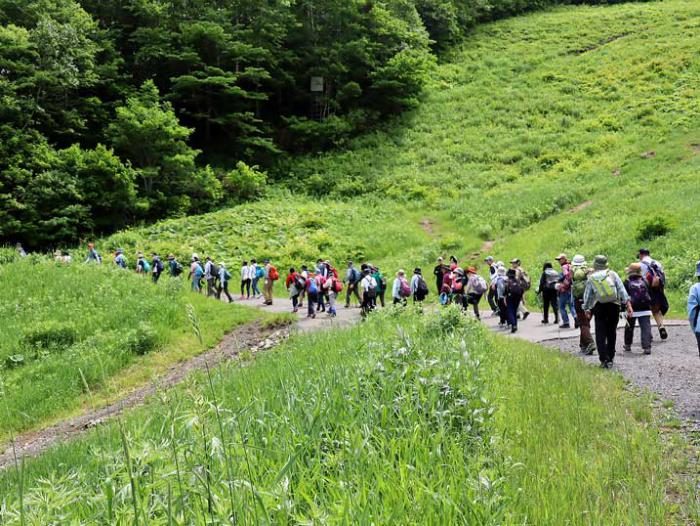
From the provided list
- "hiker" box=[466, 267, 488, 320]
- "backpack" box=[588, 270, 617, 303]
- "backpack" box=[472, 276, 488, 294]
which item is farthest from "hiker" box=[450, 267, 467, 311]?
"backpack" box=[588, 270, 617, 303]

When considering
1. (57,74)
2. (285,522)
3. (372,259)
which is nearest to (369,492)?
(285,522)

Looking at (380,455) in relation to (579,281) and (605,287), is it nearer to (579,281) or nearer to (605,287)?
(605,287)

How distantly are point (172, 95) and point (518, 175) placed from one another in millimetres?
23139

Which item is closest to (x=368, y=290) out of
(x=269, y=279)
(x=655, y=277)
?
(x=269, y=279)

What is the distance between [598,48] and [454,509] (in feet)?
183

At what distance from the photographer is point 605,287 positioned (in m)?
8.20

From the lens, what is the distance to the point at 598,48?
49344 mm

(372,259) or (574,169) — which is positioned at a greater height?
(574,169)

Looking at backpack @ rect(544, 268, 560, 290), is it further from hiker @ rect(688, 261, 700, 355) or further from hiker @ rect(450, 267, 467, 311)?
hiker @ rect(688, 261, 700, 355)

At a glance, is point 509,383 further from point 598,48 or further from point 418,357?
point 598,48

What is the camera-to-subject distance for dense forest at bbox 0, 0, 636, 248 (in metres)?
28.5

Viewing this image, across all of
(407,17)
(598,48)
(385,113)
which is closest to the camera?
(385,113)

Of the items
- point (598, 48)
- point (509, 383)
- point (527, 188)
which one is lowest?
point (509, 383)

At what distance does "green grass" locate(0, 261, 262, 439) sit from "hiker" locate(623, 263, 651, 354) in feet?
26.9
